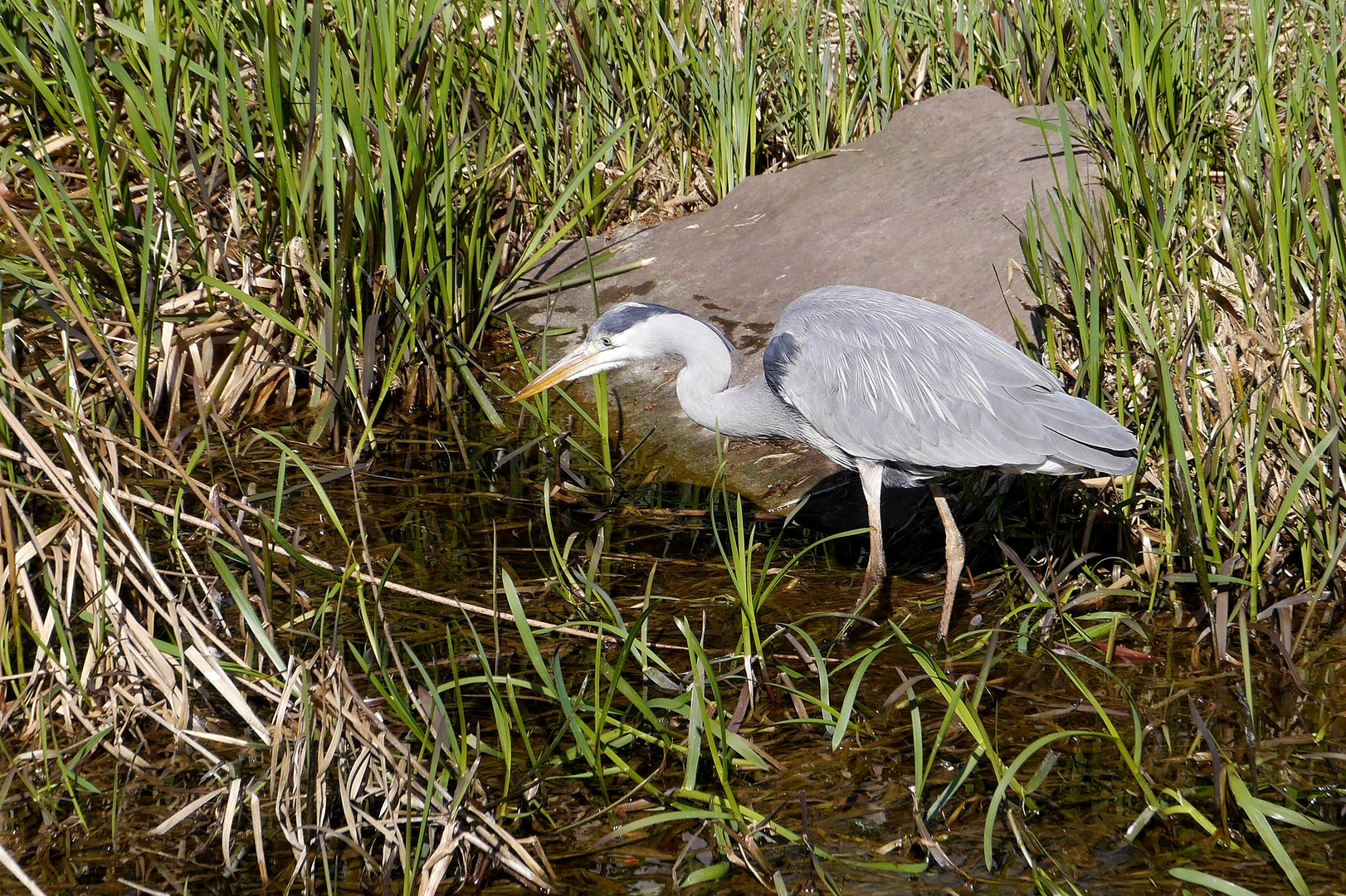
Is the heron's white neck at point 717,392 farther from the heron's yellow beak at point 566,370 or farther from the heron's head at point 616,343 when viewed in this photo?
the heron's yellow beak at point 566,370

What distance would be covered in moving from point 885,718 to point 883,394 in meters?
1.03

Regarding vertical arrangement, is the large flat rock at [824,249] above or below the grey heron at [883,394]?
A: above

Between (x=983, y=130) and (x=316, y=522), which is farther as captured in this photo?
(x=983, y=130)

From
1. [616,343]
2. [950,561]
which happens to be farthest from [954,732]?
[616,343]

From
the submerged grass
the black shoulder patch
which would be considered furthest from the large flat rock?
the black shoulder patch

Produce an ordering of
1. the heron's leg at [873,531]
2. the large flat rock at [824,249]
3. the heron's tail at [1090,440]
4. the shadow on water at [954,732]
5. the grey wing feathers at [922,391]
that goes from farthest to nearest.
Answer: the large flat rock at [824,249], the heron's leg at [873,531], the grey wing feathers at [922,391], the heron's tail at [1090,440], the shadow on water at [954,732]

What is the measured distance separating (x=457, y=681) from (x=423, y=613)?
Answer: 91 cm

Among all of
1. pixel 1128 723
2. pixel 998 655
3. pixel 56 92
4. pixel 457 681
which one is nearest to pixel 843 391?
pixel 998 655

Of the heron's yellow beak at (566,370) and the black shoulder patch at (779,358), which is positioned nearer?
the black shoulder patch at (779,358)

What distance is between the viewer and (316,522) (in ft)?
11.8

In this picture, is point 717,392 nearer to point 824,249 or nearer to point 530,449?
point 530,449

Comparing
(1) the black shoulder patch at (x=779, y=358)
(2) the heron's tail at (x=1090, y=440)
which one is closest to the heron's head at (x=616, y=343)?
(1) the black shoulder patch at (x=779, y=358)

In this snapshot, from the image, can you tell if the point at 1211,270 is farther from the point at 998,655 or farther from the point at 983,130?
the point at 983,130

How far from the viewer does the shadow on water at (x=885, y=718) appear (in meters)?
2.12
